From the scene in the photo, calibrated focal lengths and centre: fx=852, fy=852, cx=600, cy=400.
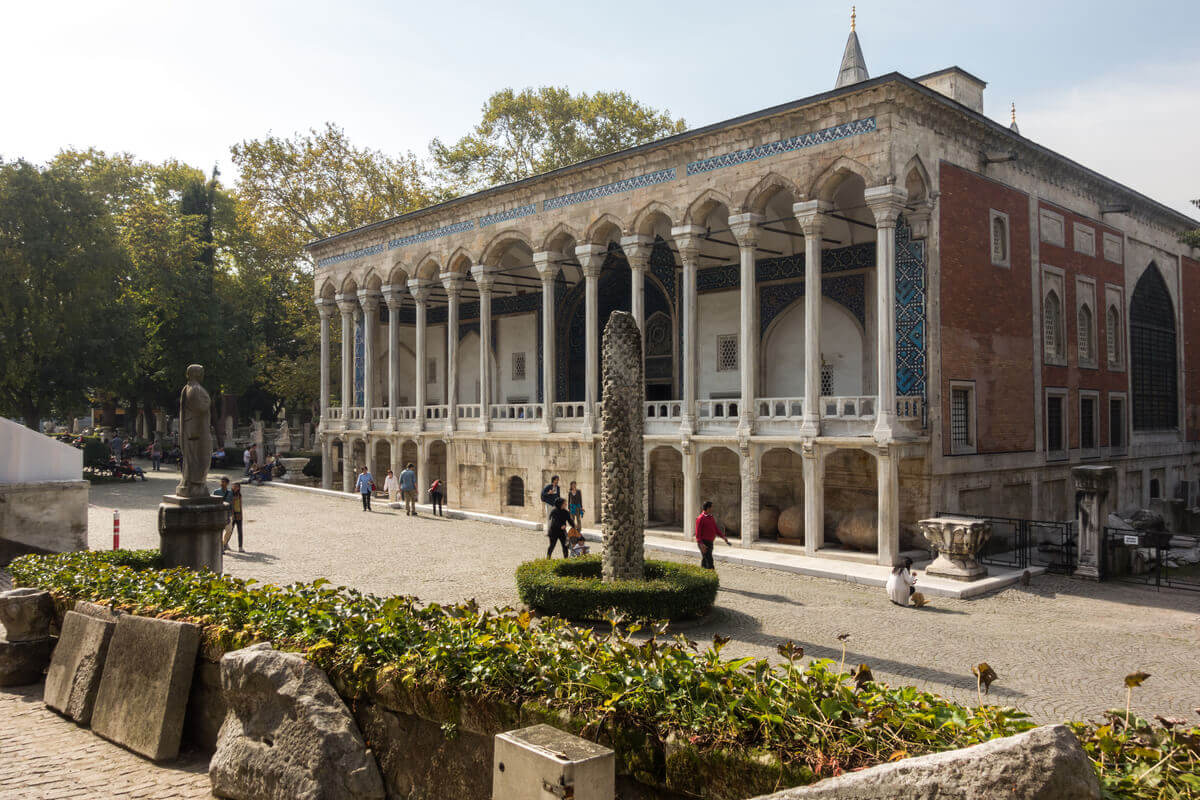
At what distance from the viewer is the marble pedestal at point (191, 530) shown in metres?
11.4

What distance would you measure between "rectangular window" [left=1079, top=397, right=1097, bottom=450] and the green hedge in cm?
2067

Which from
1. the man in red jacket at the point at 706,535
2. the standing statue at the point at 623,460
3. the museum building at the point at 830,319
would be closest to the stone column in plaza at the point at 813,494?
the museum building at the point at 830,319

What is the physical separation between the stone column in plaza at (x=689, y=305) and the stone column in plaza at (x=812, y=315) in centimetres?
294

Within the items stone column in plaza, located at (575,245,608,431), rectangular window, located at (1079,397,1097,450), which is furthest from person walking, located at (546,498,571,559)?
rectangular window, located at (1079,397,1097,450)

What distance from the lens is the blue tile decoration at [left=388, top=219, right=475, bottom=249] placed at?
26.4 m

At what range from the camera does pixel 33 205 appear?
98.9 ft

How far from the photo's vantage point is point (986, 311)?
18844 mm

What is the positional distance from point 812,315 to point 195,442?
11809mm

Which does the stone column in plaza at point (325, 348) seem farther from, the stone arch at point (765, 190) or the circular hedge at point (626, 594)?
the circular hedge at point (626, 594)

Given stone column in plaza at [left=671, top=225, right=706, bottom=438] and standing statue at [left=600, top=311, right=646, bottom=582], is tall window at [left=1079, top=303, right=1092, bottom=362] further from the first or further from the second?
standing statue at [left=600, top=311, right=646, bottom=582]

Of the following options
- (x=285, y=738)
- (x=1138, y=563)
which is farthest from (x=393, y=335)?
(x=285, y=738)

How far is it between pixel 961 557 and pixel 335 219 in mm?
33615

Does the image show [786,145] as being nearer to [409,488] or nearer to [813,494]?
[813,494]

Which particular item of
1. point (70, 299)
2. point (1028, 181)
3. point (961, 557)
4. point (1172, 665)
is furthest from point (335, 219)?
point (1172, 665)
